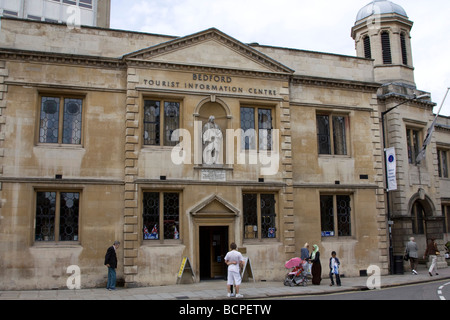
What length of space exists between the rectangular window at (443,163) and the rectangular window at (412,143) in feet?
13.9

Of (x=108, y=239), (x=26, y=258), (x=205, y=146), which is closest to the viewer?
(x=26, y=258)

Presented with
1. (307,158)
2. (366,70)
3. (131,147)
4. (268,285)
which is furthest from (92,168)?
(366,70)

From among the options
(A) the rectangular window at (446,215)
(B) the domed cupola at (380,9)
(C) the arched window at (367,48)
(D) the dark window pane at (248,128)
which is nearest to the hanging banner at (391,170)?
(D) the dark window pane at (248,128)

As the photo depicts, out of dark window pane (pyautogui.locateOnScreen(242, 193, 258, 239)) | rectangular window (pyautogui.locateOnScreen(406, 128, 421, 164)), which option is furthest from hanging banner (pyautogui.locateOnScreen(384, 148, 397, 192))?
dark window pane (pyautogui.locateOnScreen(242, 193, 258, 239))

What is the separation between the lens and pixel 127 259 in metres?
17.9

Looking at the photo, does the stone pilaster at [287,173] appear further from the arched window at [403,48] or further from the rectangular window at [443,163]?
the rectangular window at [443,163]

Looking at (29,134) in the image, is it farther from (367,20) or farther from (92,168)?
(367,20)

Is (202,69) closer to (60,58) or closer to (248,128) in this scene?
(248,128)

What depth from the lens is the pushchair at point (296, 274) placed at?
1794cm

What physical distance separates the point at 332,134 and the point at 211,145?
674cm

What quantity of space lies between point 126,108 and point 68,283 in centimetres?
751

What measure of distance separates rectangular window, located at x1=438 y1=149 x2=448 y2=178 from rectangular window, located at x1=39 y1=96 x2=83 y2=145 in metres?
23.8

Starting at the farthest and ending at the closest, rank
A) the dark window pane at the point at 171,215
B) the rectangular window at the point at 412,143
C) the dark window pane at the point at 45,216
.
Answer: the rectangular window at the point at 412,143 < the dark window pane at the point at 171,215 < the dark window pane at the point at 45,216

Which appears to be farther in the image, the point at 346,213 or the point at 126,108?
the point at 346,213
